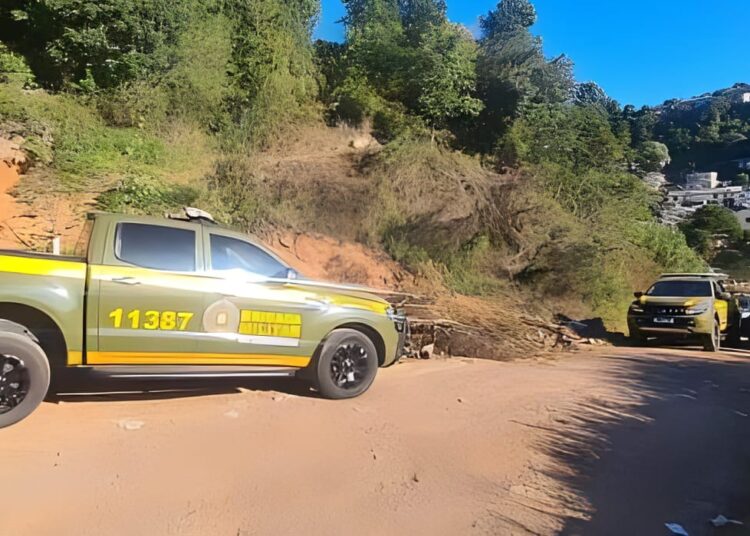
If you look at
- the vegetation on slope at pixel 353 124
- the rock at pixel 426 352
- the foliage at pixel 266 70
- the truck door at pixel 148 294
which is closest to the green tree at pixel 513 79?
the vegetation on slope at pixel 353 124

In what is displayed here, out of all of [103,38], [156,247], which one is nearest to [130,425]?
[156,247]

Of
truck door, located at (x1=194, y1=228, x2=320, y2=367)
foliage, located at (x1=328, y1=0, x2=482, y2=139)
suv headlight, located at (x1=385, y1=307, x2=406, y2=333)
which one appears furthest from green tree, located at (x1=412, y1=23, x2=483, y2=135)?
truck door, located at (x1=194, y1=228, x2=320, y2=367)

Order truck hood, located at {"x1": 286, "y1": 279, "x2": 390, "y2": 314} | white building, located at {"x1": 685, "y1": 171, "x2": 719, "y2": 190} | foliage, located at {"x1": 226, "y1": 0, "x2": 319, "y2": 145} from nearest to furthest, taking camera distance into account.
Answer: truck hood, located at {"x1": 286, "y1": 279, "x2": 390, "y2": 314} < foliage, located at {"x1": 226, "y1": 0, "x2": 319, "y2": 145} < white building, located at {"x1": 685, "y1": 171, "x2": 719, "y2": 190}

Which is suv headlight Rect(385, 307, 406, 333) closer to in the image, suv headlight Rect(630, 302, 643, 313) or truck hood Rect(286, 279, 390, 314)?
truck hood Rect(286, 279, 390, 314)

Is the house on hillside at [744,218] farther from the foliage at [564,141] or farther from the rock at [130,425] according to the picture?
the rock at [130,425]

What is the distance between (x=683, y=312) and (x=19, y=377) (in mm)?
13764

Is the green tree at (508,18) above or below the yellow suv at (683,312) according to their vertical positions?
above

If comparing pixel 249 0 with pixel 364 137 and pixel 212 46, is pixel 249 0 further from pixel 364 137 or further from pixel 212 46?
pixel 364 137

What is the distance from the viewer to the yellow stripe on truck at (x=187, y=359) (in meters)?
5.92

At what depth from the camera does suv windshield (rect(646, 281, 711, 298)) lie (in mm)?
15367

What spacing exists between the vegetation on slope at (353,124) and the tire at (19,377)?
25.0ft

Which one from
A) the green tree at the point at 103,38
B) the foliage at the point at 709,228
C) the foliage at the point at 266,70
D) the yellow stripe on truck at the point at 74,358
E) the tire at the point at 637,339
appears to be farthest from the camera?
the foliage at the point at 709,228

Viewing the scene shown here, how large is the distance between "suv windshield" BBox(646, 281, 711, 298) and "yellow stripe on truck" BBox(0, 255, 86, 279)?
13.9 m

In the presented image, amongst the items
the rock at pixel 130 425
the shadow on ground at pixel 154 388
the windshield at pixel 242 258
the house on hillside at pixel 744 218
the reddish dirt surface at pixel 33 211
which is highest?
the house on hillside at pixel 744 218
